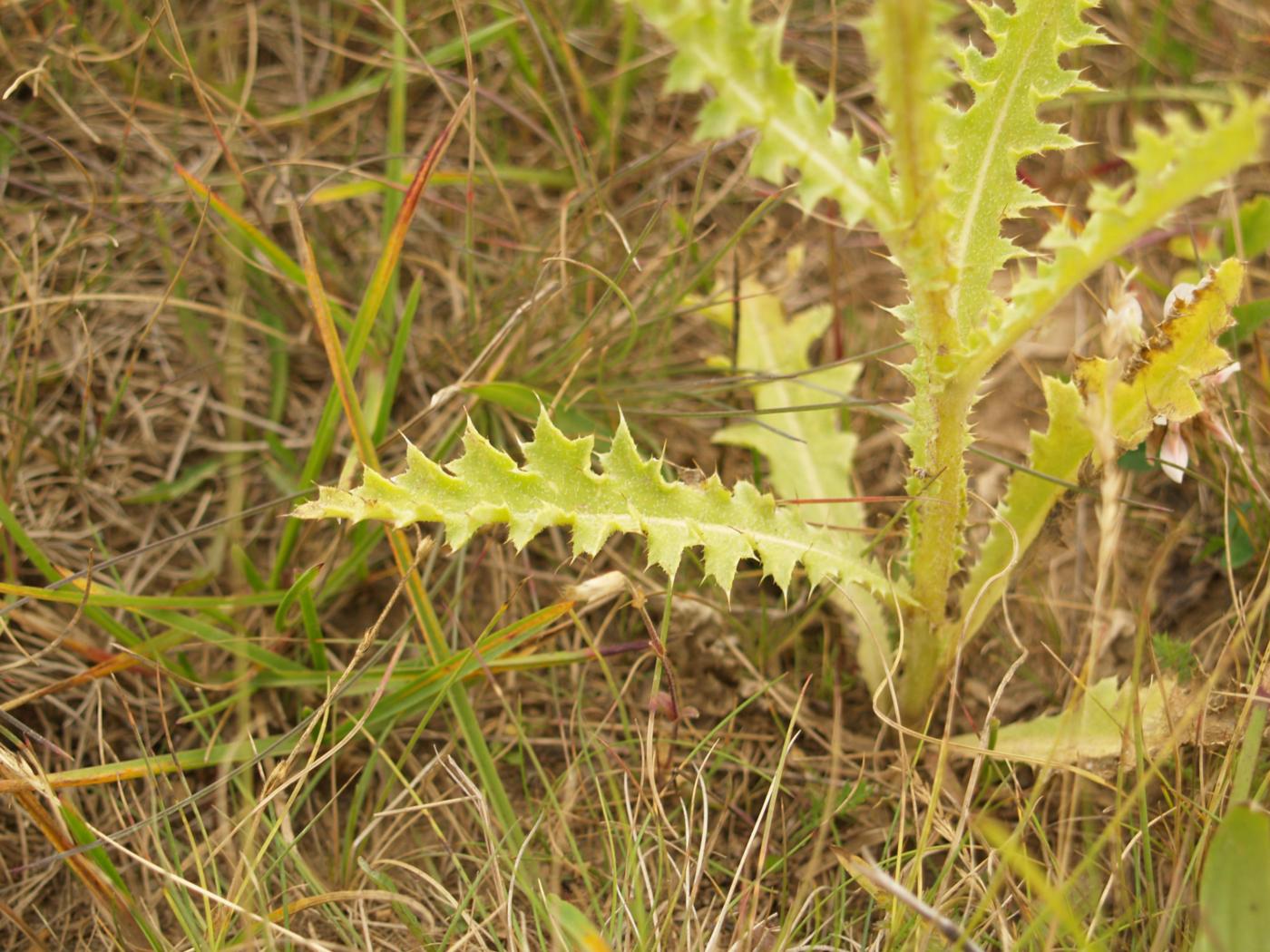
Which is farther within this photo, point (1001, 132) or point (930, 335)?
point (1001, 132)

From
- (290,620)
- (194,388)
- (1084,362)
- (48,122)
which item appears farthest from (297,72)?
(1084,362)

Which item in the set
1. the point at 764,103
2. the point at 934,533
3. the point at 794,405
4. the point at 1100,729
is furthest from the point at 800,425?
the point at 764,103

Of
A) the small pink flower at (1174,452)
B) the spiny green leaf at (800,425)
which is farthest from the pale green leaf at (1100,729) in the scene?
the small pink flower at (1174,452)

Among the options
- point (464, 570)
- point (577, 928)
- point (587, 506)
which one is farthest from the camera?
point (464, 570)

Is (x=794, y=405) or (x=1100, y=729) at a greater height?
(x=794, y=405)

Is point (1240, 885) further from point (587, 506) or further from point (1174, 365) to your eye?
point (587, 506)

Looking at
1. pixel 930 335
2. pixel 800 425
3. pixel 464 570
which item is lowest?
pixel 464 570

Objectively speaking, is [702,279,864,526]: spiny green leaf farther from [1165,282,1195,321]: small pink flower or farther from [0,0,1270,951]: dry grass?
[1165,282,1195,321]: small pink flower
